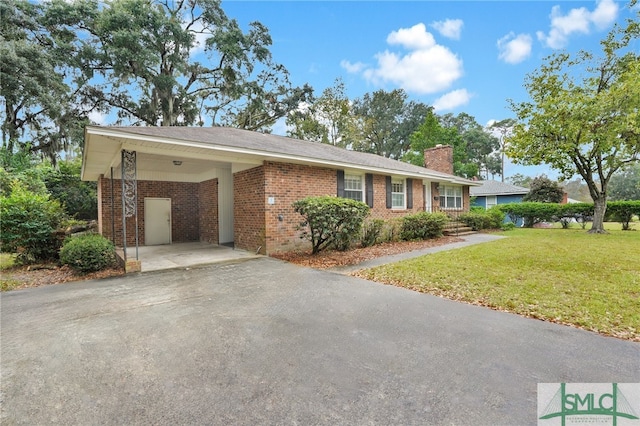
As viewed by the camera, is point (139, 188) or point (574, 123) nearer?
point (574, 123)

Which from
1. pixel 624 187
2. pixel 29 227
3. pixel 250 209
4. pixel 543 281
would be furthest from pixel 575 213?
pixel 624 187

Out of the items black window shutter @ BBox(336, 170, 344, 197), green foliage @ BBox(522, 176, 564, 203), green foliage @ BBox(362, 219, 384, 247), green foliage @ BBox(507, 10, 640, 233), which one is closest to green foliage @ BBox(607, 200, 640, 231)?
green foliage @ BBox(507, 10, 640, 233)

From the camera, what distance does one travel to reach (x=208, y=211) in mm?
11648

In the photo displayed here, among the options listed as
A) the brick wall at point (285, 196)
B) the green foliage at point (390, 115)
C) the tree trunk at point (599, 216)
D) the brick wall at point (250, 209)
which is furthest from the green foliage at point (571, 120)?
the green foliage at point (390, 115)

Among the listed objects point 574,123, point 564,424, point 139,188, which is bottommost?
point 564,424

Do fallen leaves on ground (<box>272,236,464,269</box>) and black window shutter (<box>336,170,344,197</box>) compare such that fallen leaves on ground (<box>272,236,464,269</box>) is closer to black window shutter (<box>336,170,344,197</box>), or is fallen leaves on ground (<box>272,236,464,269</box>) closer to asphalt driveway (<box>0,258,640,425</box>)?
black window shutter (<box>336,170,344,197</box>)

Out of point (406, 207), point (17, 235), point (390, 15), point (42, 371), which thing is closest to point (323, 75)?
point (390, 15)

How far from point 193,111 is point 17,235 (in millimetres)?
17266

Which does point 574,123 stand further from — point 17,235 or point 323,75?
point 323,75

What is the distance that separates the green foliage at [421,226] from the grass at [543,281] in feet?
9.74

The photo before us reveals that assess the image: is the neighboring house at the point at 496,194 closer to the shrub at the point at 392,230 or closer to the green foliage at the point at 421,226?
the green foliage at the point at 421,226

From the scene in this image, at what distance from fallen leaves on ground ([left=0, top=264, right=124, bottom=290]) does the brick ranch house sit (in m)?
1.56

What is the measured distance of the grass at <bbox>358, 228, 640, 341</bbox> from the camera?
12.7 ft

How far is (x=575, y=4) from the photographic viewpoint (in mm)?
9438
